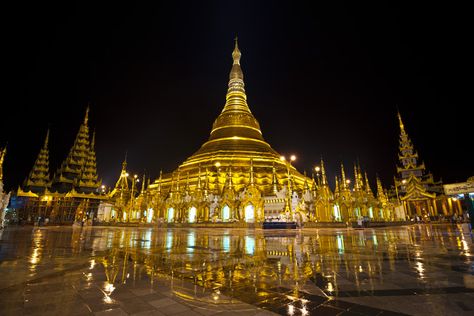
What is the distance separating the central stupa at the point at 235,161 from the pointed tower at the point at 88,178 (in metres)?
13.8

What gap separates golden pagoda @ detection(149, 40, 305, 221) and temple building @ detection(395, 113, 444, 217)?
21.0 m

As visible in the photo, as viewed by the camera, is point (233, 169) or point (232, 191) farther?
point (233, 169)

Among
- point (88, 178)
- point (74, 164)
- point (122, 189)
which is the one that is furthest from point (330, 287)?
point (74, 164)

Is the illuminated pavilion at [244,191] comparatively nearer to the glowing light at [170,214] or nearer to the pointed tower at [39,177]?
the glowing light at [170,214]

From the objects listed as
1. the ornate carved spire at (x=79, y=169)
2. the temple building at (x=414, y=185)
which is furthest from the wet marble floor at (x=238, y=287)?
the ornate carved spire at (x=79, y=169)

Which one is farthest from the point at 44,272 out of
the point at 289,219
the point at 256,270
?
the point at 289,219

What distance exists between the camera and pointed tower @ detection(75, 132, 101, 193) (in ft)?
152

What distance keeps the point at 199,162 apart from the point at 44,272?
3528 centimetres

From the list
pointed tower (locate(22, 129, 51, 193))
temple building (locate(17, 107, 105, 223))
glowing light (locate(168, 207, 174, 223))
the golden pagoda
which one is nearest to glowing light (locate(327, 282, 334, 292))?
the golden pagoda

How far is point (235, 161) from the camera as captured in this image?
38.5m

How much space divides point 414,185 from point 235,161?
1262 inches

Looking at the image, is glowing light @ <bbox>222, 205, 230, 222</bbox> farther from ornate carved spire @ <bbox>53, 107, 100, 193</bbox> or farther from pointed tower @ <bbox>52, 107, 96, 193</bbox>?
pointed tower @ <bbox>52, 107, 96, 193</bbox>

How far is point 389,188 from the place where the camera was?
58.0m

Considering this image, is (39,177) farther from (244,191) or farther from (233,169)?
(244,191)
